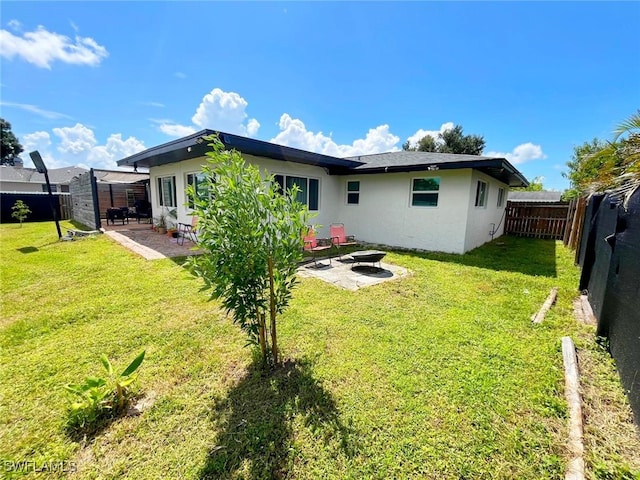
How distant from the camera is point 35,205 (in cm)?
1462

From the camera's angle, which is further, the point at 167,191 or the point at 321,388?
the point at 167,191

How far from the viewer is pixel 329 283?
16.6 ft

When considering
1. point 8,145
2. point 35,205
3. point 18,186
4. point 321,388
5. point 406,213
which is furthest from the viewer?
point 8,145

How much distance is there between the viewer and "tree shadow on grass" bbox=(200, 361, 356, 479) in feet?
5.22

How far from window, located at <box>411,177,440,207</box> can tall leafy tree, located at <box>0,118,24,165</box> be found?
184ft

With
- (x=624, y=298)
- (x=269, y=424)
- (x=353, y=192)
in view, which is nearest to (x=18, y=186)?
(x=353, y=192)

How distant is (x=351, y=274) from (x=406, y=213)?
13.8ft

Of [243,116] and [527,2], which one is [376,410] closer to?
[527,2]

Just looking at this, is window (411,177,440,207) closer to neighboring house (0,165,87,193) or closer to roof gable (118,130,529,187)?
roof gable (118,130,529,187)

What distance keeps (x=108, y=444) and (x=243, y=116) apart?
15.9m

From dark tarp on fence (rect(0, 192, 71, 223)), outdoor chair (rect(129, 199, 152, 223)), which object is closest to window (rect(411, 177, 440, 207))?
outdoor chair (rect(129, 199, 152, 223))

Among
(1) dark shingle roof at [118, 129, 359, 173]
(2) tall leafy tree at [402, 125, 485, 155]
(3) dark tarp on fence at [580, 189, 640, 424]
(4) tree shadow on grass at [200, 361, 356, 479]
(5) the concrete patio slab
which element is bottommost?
(4) tree shadow on grass at [200, 361, 356, 479]

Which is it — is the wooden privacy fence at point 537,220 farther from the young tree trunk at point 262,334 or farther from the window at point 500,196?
the young tree trunk at point 262,334

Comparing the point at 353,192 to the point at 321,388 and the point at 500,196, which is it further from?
the point at 321,388
